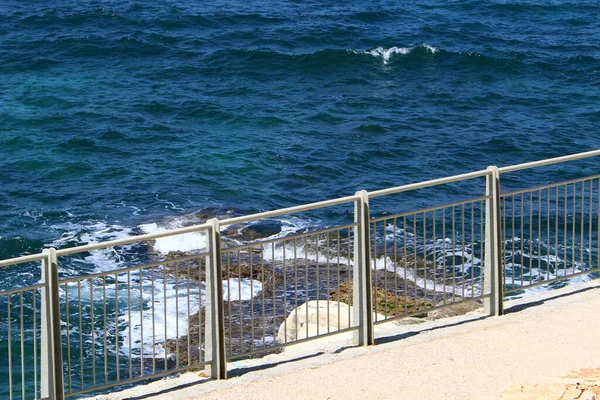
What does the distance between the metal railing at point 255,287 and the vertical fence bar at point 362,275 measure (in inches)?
0.4

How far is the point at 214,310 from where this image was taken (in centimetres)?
863

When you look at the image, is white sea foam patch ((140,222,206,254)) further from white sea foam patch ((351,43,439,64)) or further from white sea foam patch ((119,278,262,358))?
white sea foam patch ((351,43,439,64))

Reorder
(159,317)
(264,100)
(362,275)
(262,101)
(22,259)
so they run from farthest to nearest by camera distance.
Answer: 1. (264,100)
2. (262,101)
3. (159,317)
4. (362,275)
5. (22,259)

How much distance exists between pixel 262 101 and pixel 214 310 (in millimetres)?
27651

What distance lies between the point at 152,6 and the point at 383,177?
2320 cm

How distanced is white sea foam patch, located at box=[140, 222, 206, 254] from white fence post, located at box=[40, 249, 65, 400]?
14.5m

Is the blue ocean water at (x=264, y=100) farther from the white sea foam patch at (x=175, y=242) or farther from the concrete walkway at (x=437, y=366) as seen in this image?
the concrete walkway at (x=437, y=366)

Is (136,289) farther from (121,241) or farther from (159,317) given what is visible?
(121,241)

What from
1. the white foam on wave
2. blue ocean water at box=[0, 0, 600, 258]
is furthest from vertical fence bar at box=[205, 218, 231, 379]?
blue ocean water at box=[0, 0, 600, 258]

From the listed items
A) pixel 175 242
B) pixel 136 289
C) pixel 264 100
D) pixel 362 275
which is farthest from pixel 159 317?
pixel 264 100

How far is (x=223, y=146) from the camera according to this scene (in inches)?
1230

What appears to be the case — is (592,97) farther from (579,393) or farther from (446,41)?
(579,393)

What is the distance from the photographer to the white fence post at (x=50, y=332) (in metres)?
7.77

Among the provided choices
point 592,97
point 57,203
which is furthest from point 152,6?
point 57,203
